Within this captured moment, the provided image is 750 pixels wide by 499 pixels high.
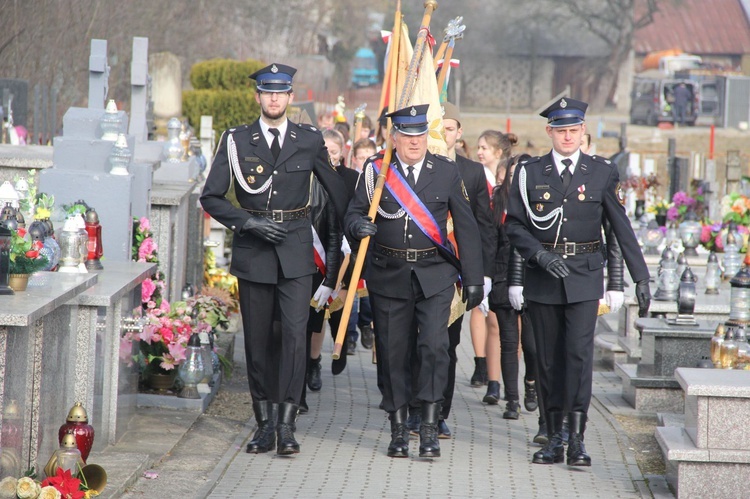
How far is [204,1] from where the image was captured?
98.2ft

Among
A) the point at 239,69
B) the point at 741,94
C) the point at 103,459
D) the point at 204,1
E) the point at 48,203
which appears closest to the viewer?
the point at 103,459

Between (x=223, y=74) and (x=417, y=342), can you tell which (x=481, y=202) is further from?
(x=223, y=74)

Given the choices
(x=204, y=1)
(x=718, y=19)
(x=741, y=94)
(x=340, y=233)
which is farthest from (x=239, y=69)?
(x=718, y=19)

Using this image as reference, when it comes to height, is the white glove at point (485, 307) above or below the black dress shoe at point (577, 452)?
above

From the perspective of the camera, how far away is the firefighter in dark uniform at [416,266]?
7.38m

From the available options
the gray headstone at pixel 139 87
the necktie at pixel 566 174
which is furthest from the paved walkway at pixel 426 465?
the gray headstone at pixel 139 87

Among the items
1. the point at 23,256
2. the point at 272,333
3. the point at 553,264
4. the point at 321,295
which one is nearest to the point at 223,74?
the point at 321,295

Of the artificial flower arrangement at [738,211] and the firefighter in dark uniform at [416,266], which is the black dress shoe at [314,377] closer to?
the firefighter in dark uniform at [416,266]

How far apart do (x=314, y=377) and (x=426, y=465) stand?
2.58 metres

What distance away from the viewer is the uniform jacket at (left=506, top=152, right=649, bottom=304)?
24.0 ft

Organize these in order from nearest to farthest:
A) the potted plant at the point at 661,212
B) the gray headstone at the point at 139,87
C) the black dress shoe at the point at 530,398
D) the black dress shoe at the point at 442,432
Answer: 1. the black dress shoe at the point at 442,432
2. the black dress shoe at the point at 530,398
3. the gray headstone at the point at 139,87
4. the potted plant at the point at 661,212

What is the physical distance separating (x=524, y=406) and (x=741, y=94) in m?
45.6

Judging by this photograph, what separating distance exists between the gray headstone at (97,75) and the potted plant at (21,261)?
3904 mm

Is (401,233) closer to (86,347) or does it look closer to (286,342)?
(286,342)
